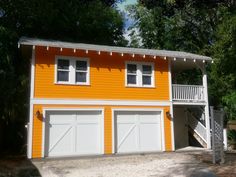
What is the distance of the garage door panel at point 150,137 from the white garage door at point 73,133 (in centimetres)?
256

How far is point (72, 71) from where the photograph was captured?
18.4m

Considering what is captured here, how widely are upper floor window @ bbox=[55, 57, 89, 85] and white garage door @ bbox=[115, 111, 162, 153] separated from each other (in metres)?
2.85

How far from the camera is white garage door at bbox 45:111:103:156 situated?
17469mm

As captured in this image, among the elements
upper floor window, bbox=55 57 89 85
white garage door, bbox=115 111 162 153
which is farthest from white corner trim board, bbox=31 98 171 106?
upper floor window, bbox=55 57 89 85

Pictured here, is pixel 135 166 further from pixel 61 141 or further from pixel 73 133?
pixel 61 141

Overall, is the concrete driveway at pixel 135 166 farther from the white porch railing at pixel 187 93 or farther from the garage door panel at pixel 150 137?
the white porch railing at pixel 187 93

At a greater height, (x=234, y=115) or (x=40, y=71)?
(x=40, y=71)

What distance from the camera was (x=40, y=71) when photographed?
1780cm

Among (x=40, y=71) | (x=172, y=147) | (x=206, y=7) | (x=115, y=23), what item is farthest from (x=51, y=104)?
(x=206, y=7)

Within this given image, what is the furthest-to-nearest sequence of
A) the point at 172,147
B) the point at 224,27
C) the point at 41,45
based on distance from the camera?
the point at 224,27
the point at 172,147
the point at 41,45

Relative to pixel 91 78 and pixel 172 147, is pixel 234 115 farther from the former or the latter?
pixel 91 78

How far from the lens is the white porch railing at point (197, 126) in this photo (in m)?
21.1

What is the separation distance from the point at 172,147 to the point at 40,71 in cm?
863

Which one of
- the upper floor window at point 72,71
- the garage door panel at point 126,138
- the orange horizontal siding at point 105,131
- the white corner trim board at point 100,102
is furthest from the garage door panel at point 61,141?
the garage door panel at point 126,138
